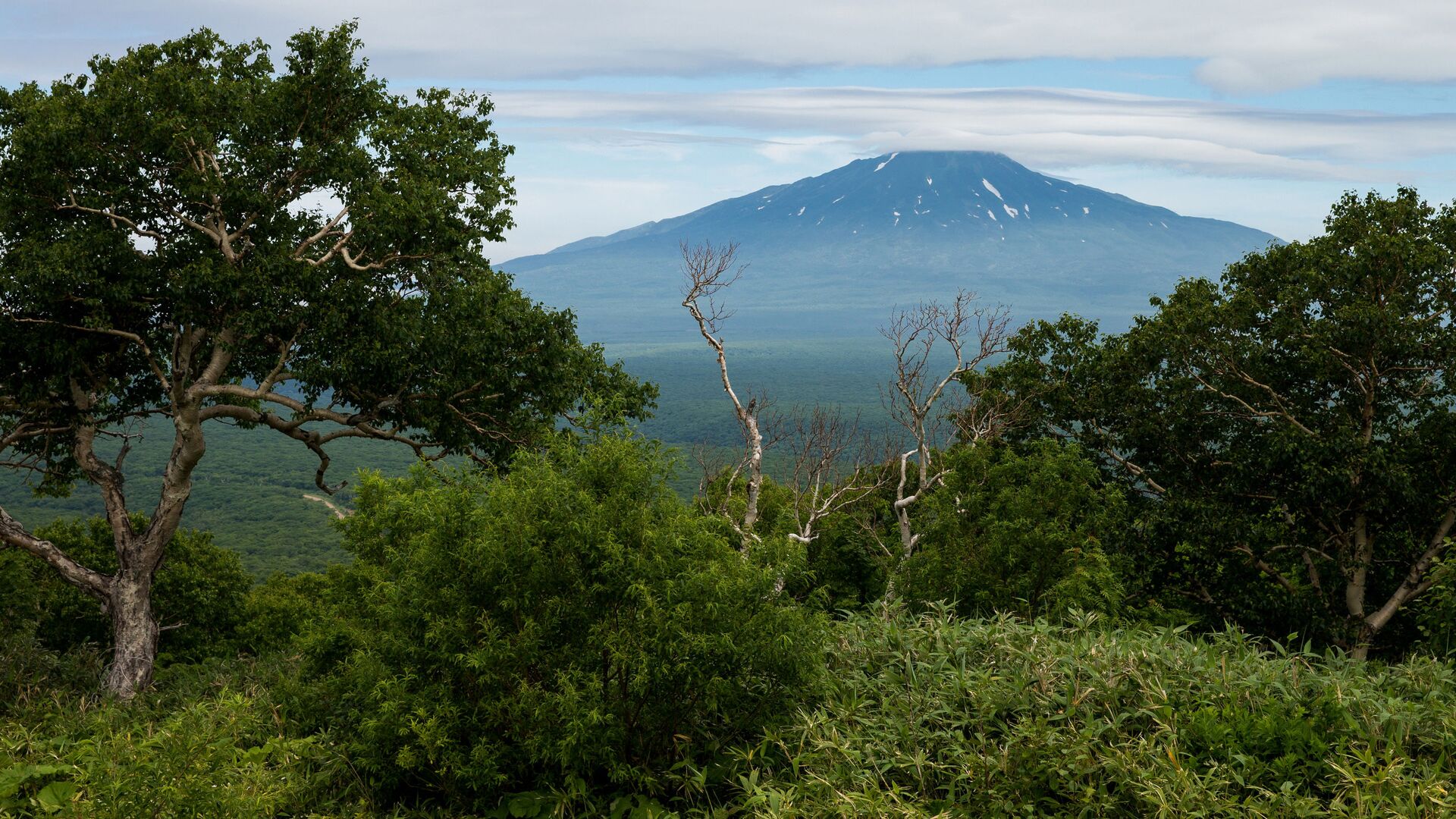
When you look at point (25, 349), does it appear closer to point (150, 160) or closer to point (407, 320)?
point (150, 160)

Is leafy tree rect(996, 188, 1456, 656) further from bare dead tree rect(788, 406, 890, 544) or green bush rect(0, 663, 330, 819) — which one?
green bush rect(0, 663, 330, 819)

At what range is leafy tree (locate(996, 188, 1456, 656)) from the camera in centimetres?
1798

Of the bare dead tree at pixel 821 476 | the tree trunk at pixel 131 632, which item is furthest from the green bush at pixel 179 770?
the bare dead tree at pixel 821 476

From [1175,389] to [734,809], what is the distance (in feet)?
55.2

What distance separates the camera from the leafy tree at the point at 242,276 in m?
15.0

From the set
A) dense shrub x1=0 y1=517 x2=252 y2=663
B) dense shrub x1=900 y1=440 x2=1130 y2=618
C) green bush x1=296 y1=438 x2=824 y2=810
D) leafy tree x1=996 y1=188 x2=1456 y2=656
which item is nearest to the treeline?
green bush x1=296 y1=438 x2=824 y2=810

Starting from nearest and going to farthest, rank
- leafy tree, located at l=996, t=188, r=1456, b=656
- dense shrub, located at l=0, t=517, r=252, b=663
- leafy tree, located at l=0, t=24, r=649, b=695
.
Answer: leafy tree, located at l=0, t=24, r=649, b=695 < leafy tree, located at l=996, t=188, r=1456, b=656 < dense shrub, located at l=0, t=517, r=252, b=663

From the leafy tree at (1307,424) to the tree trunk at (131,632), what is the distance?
1823cm

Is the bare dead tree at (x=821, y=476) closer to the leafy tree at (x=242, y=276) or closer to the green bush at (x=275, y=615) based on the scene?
the leafy tree at (x=242, y=276)

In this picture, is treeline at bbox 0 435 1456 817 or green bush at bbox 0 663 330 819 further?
treeline at bbox 0 435 1456 817

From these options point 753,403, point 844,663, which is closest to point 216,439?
point 753,403

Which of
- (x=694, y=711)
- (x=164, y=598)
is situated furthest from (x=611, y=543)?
(x=164, y=598)

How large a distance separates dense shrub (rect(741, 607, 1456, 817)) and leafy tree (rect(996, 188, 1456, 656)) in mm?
11543

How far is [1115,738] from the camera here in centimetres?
703
